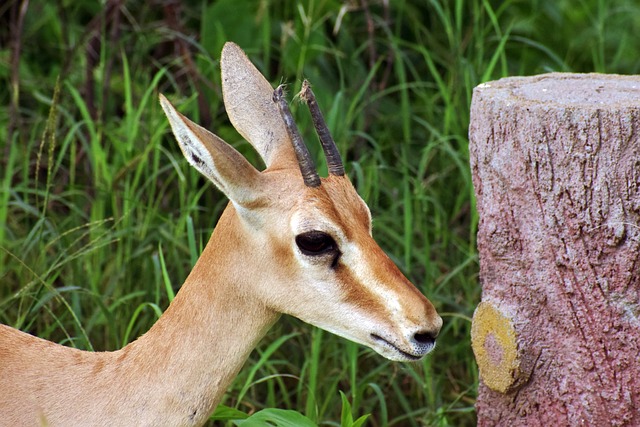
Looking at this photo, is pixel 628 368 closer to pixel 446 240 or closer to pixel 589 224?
pixel 589 224

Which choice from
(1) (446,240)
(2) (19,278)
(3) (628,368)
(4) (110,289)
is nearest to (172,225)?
(4) (110,289)

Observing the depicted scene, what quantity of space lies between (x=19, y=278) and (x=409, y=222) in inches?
60.1

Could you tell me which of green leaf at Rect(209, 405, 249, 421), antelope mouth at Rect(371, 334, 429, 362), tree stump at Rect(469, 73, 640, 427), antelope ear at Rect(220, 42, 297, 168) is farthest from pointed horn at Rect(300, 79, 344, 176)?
green leaf at Rect(209, 405, 249, 421)

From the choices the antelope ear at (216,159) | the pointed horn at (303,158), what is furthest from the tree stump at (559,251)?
the antelope ear at (216,159)

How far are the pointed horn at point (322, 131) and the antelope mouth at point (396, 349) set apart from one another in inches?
18.1

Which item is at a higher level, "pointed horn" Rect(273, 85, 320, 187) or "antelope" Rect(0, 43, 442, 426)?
"pointed horn" Rect(273, 85, 320, 187)

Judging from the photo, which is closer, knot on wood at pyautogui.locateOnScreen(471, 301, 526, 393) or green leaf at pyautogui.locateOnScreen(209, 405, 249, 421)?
green leaf at pyautogui.locateOnScreen(209, 405, 249, 421)

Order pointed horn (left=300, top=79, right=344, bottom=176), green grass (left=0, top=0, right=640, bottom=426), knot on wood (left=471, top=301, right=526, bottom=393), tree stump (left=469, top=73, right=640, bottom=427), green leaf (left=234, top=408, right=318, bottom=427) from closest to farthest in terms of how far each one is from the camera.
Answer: pointed horn (left=300, top=79, right=344, bottom=176) < green leaf (left=234, top=408, right=318, bottom=427) < tree stump (left=469, top=73, right=640, bottom=427) < knot on wood (left=471, top=301, right=526, bottom=393) < green grass (left=0, top=0, right=640, bottom=426)

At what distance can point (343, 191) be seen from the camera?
2.85 metres

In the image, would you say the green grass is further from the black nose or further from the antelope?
the black nose

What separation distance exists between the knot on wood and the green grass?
381mm

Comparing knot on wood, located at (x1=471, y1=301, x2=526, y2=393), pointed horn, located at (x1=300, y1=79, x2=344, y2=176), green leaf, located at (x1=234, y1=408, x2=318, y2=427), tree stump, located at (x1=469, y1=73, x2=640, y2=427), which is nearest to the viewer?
pointed horn, located at (x1=300, y1=79, x2=344, y2=176)

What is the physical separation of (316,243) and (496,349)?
886 mm

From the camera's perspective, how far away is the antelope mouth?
272 cm
